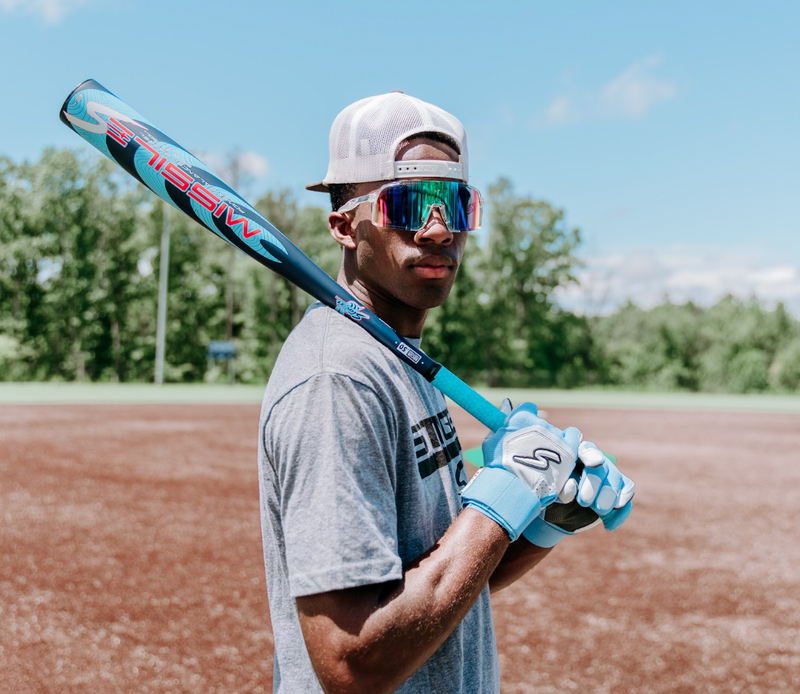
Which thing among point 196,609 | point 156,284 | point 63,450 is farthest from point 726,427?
point 156,284

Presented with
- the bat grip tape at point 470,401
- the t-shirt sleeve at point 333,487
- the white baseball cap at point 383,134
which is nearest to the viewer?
the t-shirt sleeve at point 333,487

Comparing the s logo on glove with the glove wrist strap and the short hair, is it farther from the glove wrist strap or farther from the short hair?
the short hair

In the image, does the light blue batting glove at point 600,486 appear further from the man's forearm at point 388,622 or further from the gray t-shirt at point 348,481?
the man's forearm at point 388,622

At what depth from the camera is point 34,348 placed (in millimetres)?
46125

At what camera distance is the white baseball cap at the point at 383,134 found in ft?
6.00

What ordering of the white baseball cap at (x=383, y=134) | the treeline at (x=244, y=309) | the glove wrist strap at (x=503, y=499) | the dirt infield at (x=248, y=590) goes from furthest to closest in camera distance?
the treeline at (x=244, y=309)
the dirt infield at (x=248, y=590)
the white baseball cap at (x=383, y=134)
the glove wrist strap at (x=503, y=499)

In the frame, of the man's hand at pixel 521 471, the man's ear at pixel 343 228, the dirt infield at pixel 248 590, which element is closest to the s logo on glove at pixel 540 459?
the man's hand at pixel 521 471

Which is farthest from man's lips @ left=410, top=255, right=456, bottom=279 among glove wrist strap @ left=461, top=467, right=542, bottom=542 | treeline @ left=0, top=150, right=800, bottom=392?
treeline @ left=0, top=150, right=800, bottom=392

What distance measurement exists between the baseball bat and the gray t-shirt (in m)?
0.38

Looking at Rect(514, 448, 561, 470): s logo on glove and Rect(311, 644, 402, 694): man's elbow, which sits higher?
Rect(514, 448, 561, 470): s logo on glove

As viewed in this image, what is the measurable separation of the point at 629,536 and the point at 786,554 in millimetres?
1726

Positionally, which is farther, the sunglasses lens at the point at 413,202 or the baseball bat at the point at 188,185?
the baseball bat at the point at 188,185

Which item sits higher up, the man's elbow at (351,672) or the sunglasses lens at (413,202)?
the sunglasses lens at (413,202)

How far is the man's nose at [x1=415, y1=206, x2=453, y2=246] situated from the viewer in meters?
1.87
